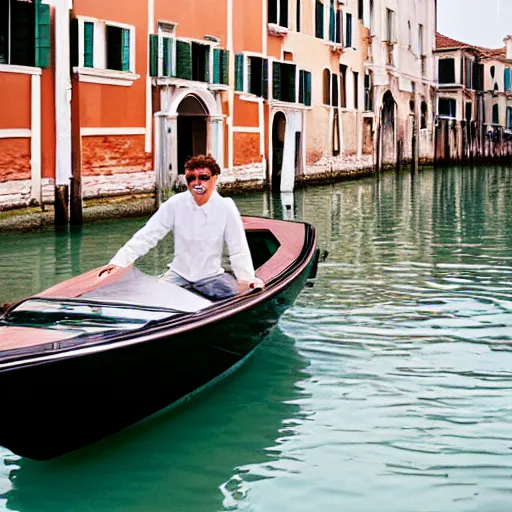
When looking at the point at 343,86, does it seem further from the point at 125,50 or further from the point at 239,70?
the point at 125,50

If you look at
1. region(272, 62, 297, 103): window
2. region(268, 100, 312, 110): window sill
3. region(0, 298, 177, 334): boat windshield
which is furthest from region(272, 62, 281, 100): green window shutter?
region(0, 298, 177, 334): boat windshield

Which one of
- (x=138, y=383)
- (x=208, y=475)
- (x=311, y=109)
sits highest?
(x=311, y=109)

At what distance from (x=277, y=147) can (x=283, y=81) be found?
5.79ft

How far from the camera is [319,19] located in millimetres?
27281

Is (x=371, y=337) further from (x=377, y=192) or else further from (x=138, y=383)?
(x=377, y=192)

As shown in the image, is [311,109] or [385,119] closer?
[311,109]

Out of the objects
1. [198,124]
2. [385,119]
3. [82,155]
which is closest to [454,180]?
[385,119]

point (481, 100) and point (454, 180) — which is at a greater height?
point (481, 100)

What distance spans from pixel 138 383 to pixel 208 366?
735mm

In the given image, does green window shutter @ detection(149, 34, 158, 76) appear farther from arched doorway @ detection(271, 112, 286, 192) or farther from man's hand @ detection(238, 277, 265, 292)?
man's hand @ detection(238, 277, 265, 292)

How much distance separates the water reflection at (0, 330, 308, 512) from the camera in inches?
172

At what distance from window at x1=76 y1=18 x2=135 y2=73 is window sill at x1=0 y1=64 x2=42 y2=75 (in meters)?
0.98

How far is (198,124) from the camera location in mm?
21953

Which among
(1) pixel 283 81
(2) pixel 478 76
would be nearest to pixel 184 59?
(1) pixel 283 81
